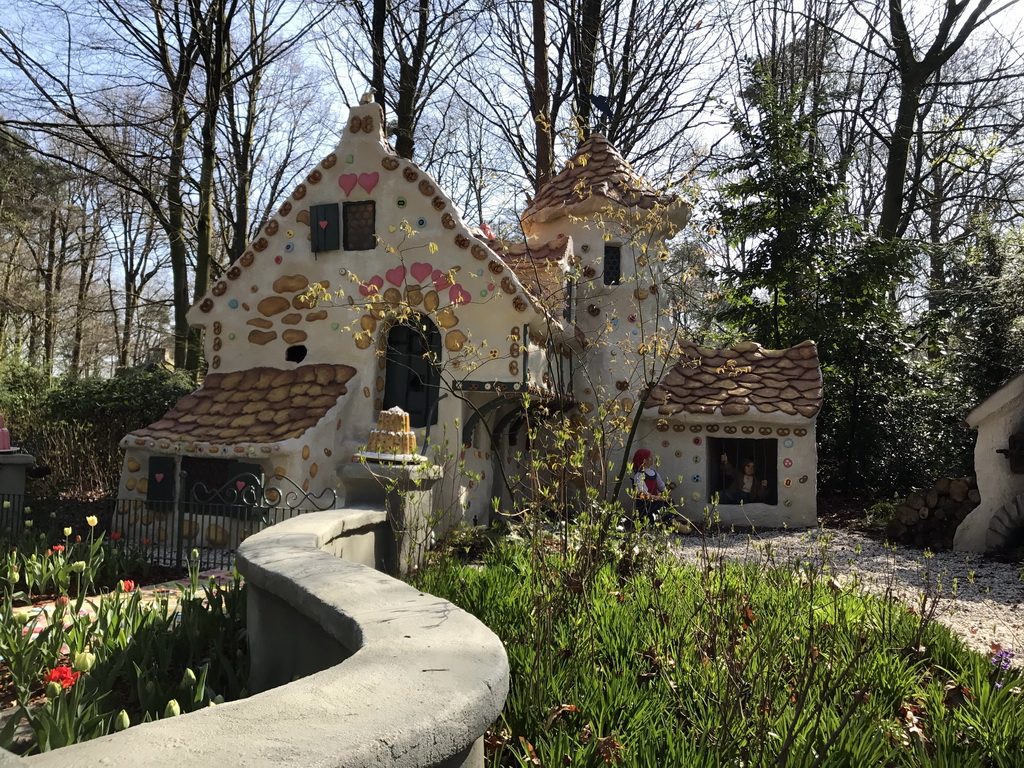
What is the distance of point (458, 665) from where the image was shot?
1941 mm

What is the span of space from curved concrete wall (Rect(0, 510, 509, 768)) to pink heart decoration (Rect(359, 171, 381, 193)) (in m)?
7.31

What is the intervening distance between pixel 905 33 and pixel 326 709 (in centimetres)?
1941

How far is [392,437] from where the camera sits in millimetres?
5742

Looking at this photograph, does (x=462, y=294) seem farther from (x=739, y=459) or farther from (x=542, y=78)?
(x=542, y=78)

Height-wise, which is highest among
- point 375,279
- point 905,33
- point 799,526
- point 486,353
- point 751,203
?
point 905,33

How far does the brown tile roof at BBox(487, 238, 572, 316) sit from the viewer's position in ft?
31.0

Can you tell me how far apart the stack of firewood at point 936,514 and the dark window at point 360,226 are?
7.97 meters

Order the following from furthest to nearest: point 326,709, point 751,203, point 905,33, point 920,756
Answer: point 905,33 → point 751,203 → point 920,756 → point 326,709

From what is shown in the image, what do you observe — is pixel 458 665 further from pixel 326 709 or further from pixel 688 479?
pixel 688 479

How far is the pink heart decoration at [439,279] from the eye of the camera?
9.03 meters

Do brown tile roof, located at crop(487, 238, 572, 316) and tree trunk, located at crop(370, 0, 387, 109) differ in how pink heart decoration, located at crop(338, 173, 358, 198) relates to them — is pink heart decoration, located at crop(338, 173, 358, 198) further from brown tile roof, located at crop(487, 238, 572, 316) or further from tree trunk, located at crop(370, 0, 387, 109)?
tree trunk, located at crop(370, 0, 387, 109)

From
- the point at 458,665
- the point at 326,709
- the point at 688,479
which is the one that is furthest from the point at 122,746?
the point at 688,479

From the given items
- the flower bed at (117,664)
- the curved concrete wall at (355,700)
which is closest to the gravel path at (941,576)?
the curved concrete wall at (355,700)

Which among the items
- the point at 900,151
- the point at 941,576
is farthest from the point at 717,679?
the point at 900,151
